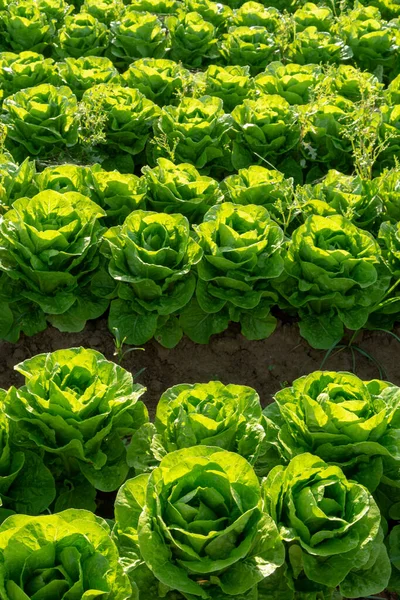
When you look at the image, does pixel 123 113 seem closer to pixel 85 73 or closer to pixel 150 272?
pixel 85 73

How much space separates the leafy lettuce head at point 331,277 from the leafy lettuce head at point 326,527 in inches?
54.5

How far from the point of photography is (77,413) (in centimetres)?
285

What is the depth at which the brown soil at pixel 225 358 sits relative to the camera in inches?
157

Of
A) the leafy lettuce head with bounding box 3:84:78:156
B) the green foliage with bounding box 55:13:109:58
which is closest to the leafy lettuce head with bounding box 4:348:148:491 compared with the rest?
the leafy lettuce head with bounding box 3:84:78:156

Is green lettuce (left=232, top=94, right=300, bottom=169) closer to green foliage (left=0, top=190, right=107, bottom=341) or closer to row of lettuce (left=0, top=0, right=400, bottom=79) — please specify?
row of lettuce (left=0, top=0, right=400, bottom=79)

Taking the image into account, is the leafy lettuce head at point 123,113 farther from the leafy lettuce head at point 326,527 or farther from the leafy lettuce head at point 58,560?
the leafy lettuce head at point 58,560

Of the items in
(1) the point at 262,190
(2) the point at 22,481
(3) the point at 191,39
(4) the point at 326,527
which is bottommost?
(2) the point at 22,481

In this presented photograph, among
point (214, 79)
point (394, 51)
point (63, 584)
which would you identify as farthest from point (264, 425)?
point (394, 51)

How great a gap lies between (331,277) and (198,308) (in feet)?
2.51

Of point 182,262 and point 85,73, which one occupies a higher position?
point 85,73

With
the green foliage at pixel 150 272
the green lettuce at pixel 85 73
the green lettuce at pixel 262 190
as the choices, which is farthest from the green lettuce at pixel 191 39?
the green foliage at pixel 150 272

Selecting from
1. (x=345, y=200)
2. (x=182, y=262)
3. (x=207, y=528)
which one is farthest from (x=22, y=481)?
(x=345, y=200)

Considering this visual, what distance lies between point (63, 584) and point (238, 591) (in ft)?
1.93

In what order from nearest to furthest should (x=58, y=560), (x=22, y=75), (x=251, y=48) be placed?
(x=58, y=560) → (x=22, y=75) → (x=251, y=48)
